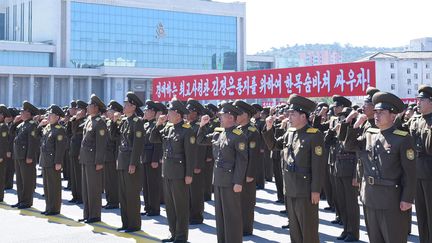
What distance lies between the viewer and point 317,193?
17.0 ft

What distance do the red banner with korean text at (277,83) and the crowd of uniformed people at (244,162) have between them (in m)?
0.37

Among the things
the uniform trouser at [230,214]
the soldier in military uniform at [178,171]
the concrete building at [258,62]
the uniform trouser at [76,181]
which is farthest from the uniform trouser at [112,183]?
the concrete building at [258,62]

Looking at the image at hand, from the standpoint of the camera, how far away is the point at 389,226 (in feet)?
15.3

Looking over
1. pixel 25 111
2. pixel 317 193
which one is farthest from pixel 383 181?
pixel 25 111

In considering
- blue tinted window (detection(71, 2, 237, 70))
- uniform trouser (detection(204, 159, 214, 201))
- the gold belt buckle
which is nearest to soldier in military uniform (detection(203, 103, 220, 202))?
uniform trouser (detection(204, 159, 214, 201))

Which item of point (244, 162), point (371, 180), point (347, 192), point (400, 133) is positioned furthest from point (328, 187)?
point (400, 133)

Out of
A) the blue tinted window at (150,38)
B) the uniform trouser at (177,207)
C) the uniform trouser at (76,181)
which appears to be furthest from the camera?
the blue tinted window at (150,38)

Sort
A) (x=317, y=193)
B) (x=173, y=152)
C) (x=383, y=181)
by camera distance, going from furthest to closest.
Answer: (x=173, y=152) → (x=317, y=193) → (x=383, y=181)

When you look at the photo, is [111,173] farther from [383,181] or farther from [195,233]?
[383,181]

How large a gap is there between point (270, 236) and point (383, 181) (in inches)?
110

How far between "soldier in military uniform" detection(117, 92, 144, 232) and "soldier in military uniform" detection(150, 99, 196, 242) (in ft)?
2.17

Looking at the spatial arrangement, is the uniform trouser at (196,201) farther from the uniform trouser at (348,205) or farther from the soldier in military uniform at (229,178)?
the uniform trouser at (348,205)

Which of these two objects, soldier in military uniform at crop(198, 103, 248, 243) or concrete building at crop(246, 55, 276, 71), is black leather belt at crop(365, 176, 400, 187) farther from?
concrete building at crop(246, 55, 276, 71)

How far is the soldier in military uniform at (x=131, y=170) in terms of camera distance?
7348 mm
